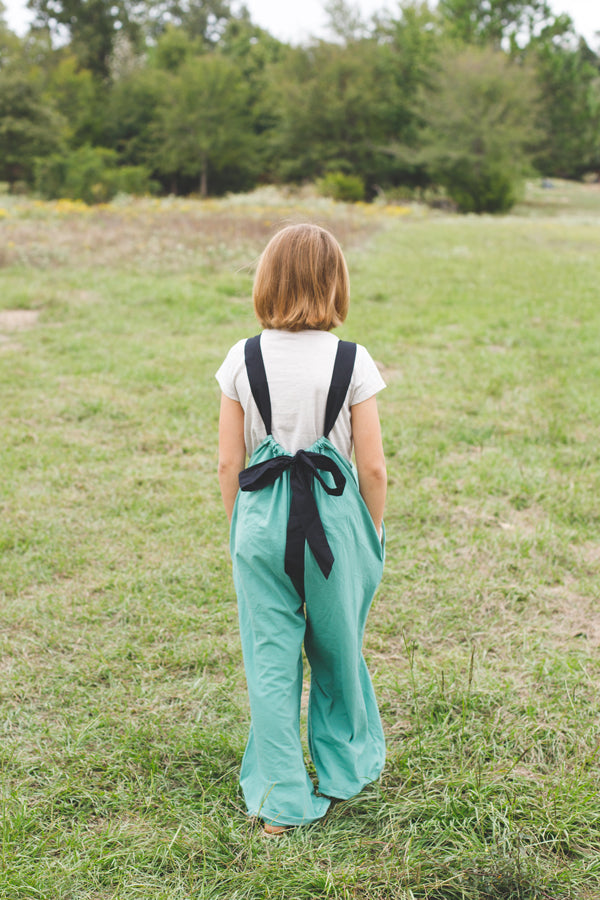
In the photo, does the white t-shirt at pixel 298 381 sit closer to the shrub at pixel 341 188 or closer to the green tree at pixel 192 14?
the shrub at pixel 341 188

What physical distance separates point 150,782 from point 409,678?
1036 millimetres

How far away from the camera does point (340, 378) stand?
184 centimetres

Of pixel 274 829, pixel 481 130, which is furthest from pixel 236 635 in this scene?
pixel 481 130

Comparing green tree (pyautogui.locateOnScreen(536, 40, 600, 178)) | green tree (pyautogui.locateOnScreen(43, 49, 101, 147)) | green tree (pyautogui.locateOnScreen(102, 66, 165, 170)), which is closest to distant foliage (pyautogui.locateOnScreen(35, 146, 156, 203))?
green tree (pyautogui.locateOnScreen(43, 49, 101, 147))

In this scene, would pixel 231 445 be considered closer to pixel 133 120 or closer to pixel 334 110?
pixel 334 110

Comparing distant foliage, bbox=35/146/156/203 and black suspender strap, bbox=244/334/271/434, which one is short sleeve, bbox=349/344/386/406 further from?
distant foliage, bbox=35/146/156/203

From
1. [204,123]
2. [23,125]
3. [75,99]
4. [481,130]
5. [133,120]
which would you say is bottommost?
[23,125]

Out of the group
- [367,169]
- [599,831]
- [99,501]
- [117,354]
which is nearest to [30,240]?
[117,354]

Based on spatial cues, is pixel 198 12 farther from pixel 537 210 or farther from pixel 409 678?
pixel 409 678

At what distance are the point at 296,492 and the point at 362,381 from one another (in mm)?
343

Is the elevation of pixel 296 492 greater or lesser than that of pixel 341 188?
lesser

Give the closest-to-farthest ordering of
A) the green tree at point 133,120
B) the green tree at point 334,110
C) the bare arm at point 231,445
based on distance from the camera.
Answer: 1. the bare arm at point 231,445
2. the green tree at point 334,110
3. the green tree at point 133,120

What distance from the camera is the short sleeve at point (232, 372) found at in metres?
1.89

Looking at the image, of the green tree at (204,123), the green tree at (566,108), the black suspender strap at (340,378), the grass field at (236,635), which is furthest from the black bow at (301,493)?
the green tree at (566,108)
